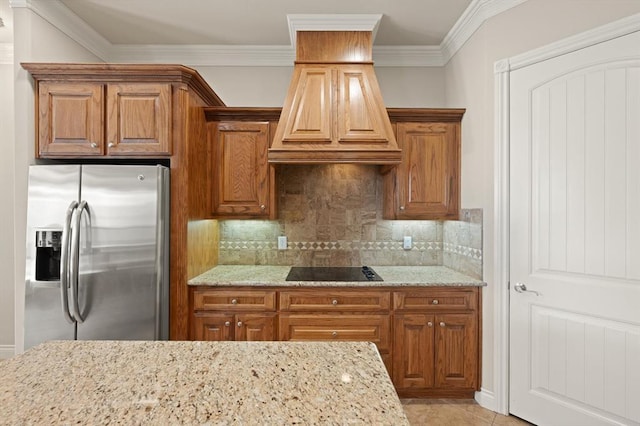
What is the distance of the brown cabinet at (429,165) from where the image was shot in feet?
8.94

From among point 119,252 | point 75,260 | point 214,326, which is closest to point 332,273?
point 214,326

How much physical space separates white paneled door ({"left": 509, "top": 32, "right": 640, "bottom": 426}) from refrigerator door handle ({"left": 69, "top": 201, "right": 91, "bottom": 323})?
2844 mm

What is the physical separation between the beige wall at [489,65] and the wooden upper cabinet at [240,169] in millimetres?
1622

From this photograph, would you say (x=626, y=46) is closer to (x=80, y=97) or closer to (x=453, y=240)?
(x=453, y=240)

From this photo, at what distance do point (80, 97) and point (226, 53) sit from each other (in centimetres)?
133

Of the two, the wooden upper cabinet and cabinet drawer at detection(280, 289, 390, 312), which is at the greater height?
the wooden upper cabinet

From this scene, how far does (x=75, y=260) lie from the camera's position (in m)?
2.04

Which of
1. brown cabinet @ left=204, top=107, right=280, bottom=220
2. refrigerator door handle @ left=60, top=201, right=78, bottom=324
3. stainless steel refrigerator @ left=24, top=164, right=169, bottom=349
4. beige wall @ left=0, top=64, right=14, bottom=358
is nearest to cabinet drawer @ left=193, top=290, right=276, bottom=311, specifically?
stainless steel refrigerator @ left=24, top=164, right=169, bottom=349

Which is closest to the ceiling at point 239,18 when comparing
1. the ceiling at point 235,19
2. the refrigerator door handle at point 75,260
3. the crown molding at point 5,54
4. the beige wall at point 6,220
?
the ceiling at point 235,19

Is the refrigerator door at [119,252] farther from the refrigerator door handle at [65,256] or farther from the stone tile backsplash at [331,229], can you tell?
the stone tile backsplash at [331,229]

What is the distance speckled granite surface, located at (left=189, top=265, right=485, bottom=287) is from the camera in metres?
2.38

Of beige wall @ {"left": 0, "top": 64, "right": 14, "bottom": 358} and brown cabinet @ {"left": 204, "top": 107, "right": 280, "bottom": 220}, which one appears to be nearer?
brown cabinet @ {"left": 204, "top": 107, "right": 280, "bottom": 220}

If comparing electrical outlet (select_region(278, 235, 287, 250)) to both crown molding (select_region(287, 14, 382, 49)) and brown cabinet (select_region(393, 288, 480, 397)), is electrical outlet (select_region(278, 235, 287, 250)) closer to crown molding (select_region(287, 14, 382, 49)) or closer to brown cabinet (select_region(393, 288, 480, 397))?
brown cabinet (select_region(393, 288, 480, 397))

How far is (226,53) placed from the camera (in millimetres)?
3064
